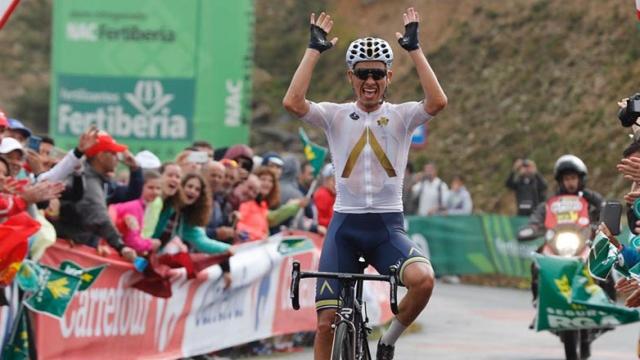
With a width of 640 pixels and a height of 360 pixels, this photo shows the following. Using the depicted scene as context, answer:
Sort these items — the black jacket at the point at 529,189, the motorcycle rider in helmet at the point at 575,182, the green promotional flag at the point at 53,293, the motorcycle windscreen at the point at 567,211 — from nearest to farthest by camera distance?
the green promotional flag at the point at 53,293 < the motorcycle windscreen at the point at 567,211 < the motorcycle rider in helmet at the point at 575,182 < the black jacket at the point at 529,189

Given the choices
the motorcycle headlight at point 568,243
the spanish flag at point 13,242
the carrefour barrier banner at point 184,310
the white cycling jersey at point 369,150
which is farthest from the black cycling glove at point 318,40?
the motorcycle headlight at point 568,243

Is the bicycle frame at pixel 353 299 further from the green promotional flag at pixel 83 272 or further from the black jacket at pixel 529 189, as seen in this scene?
the black jacket at pixel 529 189

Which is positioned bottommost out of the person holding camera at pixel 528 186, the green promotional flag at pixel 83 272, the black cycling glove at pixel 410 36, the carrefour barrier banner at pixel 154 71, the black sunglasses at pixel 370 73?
the green promotional flag at pixel 83 272

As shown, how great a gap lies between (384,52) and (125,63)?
1583 centimetres

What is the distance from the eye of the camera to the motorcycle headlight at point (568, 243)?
15.5 m

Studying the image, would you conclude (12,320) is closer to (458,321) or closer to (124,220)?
(124,220)

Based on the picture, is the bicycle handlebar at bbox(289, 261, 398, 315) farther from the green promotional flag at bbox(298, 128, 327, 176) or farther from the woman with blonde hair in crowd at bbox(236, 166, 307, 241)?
the green promotional flag at bbox(298, 128, 327, 176)

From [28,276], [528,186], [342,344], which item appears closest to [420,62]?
[342,344]

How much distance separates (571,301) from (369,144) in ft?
17.6

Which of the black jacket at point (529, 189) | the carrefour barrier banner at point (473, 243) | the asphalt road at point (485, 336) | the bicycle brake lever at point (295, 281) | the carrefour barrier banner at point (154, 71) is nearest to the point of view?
the bicycle brake lever at point (295, 281)

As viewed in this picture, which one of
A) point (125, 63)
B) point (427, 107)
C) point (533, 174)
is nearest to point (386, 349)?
point (427, 107)

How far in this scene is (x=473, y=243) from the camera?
29.0 meters

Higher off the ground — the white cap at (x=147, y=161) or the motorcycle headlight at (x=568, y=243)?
the white cap at (x=147, y=161)

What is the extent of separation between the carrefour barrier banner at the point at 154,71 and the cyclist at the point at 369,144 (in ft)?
46.2
